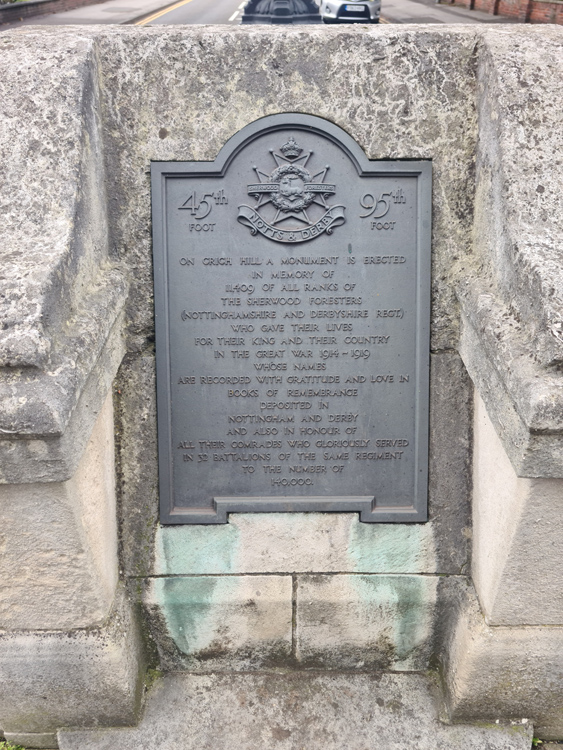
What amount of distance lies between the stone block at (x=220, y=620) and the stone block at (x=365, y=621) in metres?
0.10

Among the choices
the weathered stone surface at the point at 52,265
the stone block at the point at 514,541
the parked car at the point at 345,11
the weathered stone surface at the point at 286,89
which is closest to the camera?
the weathered stone surface at the point at 52,265

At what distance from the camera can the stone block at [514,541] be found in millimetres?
2066

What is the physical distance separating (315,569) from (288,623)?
0.29 m

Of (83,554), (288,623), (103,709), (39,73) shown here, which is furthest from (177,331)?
(103,709)

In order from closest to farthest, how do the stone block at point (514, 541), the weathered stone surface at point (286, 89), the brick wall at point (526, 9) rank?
the stone block at point (514, 541), the weathered stone surface at point (286, 89), the brick wall at point (526, 9)

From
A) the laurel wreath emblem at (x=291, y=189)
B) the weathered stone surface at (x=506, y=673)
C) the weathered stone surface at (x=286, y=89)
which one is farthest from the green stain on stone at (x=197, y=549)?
the weathered stone surface at (x=286, y=89)

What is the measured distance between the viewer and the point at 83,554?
2207mm

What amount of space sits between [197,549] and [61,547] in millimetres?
698

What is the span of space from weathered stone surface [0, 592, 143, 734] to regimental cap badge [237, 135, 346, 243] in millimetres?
1687

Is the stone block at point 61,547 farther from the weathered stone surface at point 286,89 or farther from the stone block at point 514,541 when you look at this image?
the stone block at point 514,541

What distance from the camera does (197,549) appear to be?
2.71 metres

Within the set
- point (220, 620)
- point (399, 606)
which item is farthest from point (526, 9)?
point (220, 620)

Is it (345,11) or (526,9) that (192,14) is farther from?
(345,11)

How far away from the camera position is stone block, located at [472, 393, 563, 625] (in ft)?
6.78
